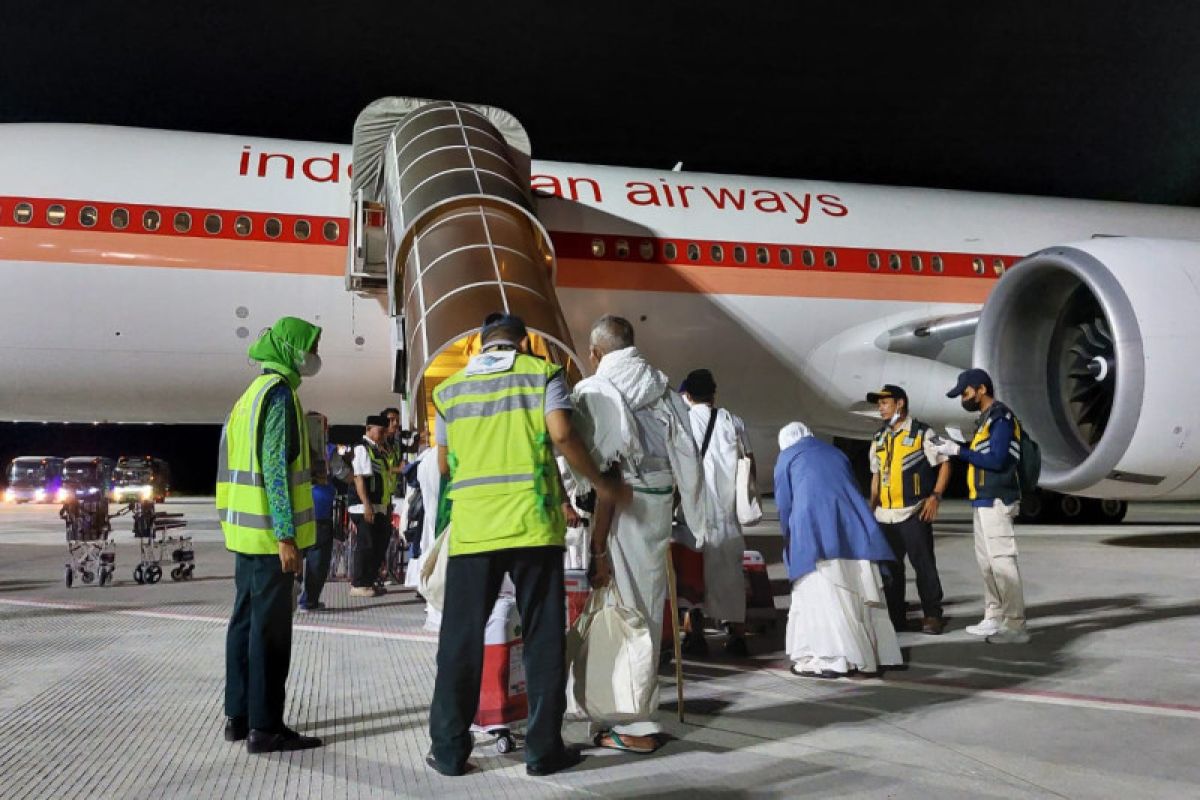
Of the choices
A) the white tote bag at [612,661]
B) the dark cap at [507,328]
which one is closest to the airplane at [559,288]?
the dark cap at [507,328]

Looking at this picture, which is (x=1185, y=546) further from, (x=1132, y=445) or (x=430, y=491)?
(x=430, y=491)

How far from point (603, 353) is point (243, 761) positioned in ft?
6.35

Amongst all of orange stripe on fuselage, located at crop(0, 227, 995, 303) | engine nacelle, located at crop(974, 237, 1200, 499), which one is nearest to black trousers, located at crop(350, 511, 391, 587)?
orange stripe on fuselage, located at crop(0, 227, 995, 303)

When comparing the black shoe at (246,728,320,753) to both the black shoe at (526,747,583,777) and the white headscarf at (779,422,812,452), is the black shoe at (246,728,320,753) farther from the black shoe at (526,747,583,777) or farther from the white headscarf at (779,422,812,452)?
the white headscarf at (779,422,812,452)

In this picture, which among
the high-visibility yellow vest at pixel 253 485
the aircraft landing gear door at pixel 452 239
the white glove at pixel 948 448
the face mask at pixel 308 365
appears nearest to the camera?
the high-visibility yellow vest at pixel 253 485

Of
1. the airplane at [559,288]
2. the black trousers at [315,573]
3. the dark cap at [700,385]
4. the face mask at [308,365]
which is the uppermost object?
the airplane at [559,288]

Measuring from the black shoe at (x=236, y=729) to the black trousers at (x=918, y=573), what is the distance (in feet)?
12.1

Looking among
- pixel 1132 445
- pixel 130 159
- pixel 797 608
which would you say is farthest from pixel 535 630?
pixel 130 159

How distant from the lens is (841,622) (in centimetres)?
A: 458

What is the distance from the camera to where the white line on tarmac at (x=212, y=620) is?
219 inches

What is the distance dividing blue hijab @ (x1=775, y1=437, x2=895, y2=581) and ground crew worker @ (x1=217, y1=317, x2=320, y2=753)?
2.30 m

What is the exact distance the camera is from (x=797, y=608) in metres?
4.73

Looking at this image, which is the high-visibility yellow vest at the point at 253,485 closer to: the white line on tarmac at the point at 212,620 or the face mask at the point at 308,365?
the face mask at the point at 308,365

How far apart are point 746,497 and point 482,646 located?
236 cm
